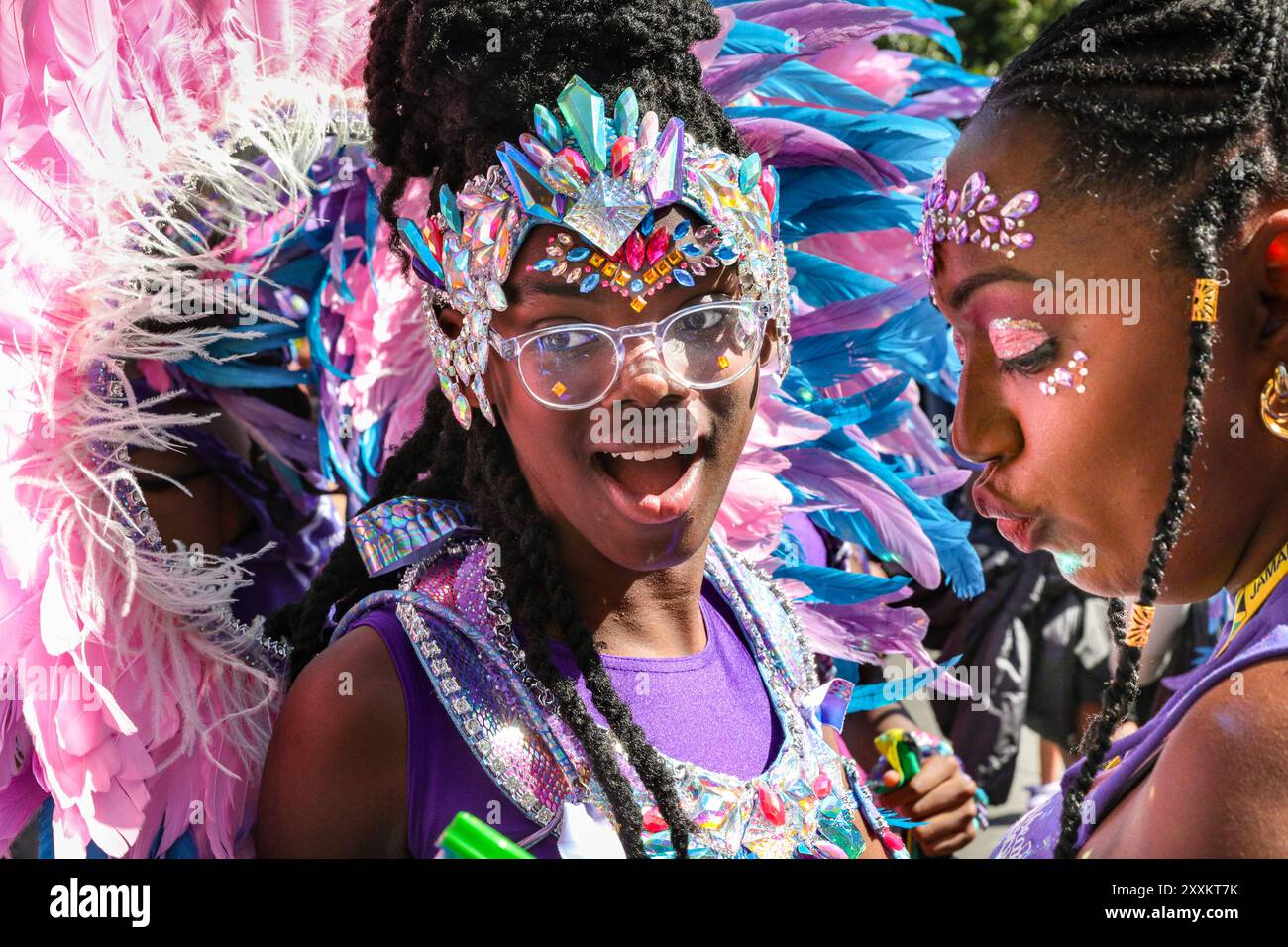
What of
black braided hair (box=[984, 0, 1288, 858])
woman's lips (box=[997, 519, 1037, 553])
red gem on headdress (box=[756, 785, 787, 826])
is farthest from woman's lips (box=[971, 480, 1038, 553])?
red gem on headdress (box=[756, 785, 787, 826])

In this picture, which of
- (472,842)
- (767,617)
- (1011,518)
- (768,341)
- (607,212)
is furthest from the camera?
(767,617)

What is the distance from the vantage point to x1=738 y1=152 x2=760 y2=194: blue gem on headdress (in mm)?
1921

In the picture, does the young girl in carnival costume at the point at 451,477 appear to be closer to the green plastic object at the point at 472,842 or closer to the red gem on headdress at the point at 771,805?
the red gem on headdress at the point at 771,805

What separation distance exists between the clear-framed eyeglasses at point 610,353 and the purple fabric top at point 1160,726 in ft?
2.33

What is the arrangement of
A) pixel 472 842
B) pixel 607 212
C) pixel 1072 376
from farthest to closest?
pixel 607 212, pixel 1072 376, pixel 472 842

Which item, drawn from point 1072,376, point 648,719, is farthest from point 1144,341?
point 648,719

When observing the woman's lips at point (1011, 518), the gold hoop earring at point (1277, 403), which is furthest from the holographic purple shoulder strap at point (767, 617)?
the gold hoop earring at point (1277, 403)

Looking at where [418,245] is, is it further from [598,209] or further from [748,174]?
[748,174]

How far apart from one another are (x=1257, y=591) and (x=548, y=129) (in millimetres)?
1049

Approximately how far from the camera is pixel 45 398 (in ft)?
6.06

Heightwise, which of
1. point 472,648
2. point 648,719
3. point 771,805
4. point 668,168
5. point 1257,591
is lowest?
point 771,805

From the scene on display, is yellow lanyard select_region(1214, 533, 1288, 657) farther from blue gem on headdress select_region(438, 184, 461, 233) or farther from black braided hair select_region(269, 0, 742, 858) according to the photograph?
blue gem on headdress select_region(438, 184, 461, 233)

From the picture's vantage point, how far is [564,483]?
1856 mm
